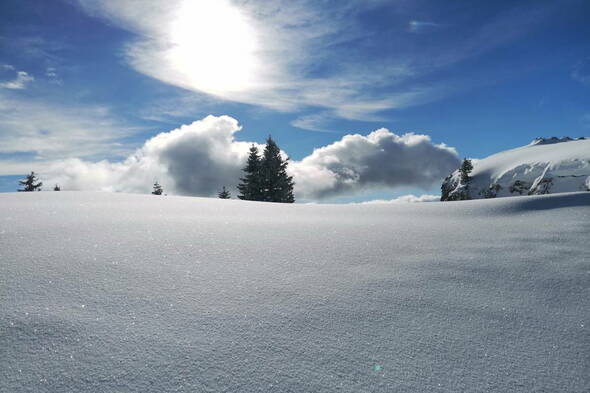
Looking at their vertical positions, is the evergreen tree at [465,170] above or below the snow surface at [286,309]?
above

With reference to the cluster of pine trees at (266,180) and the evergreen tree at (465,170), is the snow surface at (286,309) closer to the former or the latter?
the cluster of pine trees at (266,180)

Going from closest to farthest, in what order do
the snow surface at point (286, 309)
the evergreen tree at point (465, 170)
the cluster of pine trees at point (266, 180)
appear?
the snow surface at point (286, 309) < the cluster of pine trees at point (266, 180) < the evergreen tree at point (465, 170)

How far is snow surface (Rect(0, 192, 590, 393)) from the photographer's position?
1.52 metres

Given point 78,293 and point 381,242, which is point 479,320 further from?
point 78,293

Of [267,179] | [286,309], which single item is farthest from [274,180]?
[286,309]

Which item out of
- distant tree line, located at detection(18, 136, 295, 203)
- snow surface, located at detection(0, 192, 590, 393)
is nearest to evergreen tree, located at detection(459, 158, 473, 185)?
distant tree line, located at detection(18, 136, 295, 203)

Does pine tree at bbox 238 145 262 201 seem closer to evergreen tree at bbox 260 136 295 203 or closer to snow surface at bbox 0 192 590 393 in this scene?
evergreen tree at bbox 260 136 295 203

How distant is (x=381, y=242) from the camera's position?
3238mm

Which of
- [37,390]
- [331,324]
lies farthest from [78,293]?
[331,324]

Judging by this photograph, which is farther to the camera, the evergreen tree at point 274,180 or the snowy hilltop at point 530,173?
the snowy hilltop at point 530,173

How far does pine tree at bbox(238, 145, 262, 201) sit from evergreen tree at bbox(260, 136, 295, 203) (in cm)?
31

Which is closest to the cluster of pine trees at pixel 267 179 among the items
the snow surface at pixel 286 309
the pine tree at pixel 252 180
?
the pine tree at pixel 252 180

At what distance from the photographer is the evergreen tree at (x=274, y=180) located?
23.4 metres

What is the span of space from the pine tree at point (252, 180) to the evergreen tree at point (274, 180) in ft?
1.03
